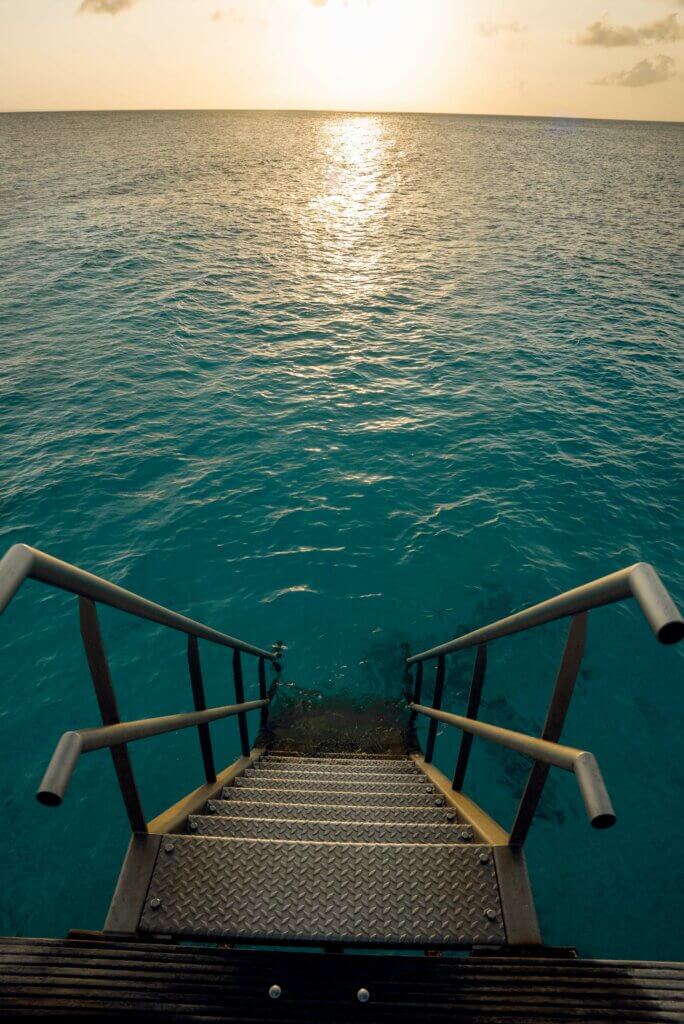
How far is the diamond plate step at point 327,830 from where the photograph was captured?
3.20m

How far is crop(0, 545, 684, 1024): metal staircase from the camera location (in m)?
1.93

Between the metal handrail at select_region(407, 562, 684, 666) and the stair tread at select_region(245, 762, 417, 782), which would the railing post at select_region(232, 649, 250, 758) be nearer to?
the stair tread at select_region(245, 762, 417, 782)

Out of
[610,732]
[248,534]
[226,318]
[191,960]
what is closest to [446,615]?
[610,732]

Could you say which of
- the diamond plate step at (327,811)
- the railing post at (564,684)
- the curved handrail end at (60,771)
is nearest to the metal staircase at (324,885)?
the diamond plate step at (327,811)

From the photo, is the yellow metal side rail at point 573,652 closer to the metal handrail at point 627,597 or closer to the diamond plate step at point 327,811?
the metal handrail at point 627,597

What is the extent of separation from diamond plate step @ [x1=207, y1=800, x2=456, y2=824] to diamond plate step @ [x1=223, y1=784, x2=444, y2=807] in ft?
0.68

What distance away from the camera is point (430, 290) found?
81.8 ft

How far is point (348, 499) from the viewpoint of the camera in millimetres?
12031

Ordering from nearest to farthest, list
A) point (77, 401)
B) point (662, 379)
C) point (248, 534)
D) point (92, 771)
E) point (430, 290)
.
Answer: point (92, 771)
point (248, 534)
point (77, 401)
point (662, 379)
point (430, 290)

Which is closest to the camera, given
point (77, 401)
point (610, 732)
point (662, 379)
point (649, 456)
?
point (610, 732)

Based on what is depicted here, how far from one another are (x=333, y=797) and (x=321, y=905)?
1.76m

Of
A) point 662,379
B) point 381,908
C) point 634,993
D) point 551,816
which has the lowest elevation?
point 551,816

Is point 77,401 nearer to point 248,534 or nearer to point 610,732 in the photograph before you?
point 248,534

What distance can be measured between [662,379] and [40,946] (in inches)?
777
